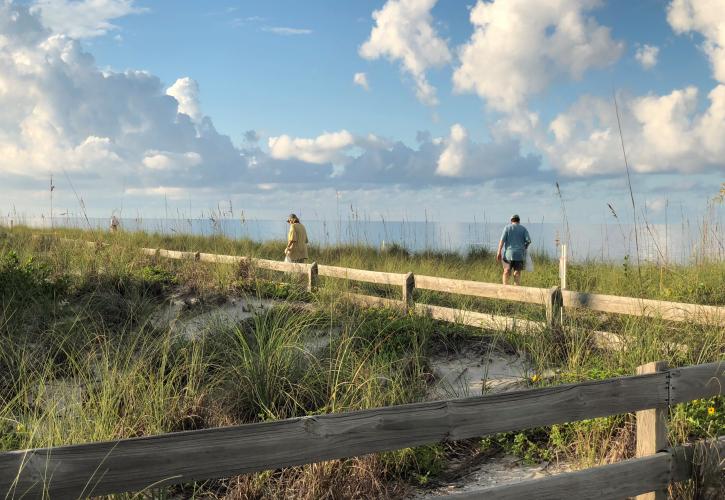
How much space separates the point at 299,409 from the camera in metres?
5.93

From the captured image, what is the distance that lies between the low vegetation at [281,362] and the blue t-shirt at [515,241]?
165cm

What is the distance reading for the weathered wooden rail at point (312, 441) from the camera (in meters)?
2.68

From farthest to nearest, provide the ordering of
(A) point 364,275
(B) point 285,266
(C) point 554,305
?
(B) point 285,266 → (A) point 364,275 → (C) point 554,305

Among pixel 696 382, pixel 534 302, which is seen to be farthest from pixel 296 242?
pixel 696 382

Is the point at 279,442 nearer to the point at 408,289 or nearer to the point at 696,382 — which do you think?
the point at 696,382

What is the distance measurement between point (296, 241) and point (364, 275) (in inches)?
170

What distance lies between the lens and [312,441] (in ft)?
10.2

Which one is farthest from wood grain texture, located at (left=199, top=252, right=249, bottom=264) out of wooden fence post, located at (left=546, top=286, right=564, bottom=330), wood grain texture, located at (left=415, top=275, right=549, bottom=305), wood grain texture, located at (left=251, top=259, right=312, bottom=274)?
wooden fence post, located at (left=546, top=286, right=564, bottom=330)

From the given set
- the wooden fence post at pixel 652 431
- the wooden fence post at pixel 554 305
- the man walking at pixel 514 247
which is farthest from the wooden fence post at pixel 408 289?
the wooden fence post at pixel 652 431

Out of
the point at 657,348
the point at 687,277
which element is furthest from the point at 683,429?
the point at 687,277

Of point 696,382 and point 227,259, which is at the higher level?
point 227,259

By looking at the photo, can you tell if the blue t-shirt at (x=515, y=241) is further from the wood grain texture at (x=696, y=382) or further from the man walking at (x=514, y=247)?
the wood grain texture at (x=696, y=382)

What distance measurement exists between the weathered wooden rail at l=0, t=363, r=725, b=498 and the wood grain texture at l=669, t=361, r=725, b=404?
0.01 meters

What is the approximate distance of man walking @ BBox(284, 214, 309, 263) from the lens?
14859 millimetres
